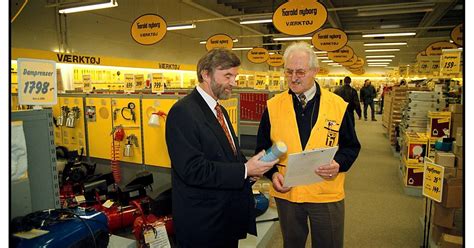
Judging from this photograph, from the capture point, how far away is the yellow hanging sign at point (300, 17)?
5.49 m

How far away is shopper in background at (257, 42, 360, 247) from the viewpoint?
2002mm

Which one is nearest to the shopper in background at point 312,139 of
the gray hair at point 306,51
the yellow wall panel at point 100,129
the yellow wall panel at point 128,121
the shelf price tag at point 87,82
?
the gray hair at point 306,51

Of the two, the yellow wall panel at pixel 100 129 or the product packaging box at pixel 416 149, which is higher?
the yellow wall panel at pixel 100 129

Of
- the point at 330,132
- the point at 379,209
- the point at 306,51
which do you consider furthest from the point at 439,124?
the point at 306,51

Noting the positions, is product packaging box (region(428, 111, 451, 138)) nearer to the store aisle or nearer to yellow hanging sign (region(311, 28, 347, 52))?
the store aisle

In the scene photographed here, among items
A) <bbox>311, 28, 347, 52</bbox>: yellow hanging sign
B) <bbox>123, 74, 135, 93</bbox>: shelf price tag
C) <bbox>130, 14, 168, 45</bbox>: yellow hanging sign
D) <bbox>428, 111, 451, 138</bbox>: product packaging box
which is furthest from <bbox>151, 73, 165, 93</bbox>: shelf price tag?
<bbox>311, 28, 347, 52</bbox>: yellow hanging sign

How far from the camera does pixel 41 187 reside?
5.53ft

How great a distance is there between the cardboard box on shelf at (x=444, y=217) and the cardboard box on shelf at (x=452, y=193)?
0.12m

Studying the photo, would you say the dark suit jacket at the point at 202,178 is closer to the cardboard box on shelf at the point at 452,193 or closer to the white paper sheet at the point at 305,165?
the white paper sheet at the point at 305,165

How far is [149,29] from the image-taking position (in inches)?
293

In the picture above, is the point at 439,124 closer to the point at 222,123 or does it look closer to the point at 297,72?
the point at 297,72

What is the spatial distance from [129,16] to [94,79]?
2685 millimetres
